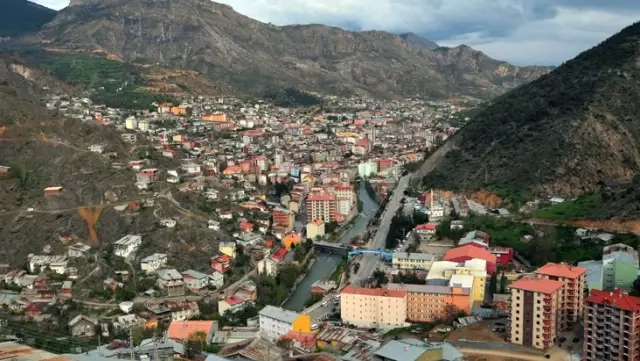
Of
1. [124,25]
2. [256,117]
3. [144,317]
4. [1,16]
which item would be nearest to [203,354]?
[144,317]

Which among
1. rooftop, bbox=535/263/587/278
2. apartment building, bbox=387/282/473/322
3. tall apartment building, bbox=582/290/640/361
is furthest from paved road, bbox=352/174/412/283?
tall apartment building, bbox=582/290/640/361

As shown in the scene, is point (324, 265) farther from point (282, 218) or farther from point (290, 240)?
point (282, 218)

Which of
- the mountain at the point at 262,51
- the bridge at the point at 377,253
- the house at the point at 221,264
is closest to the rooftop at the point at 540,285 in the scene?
the bridge at the point at 377,253

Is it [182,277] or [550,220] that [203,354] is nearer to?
[182,277]

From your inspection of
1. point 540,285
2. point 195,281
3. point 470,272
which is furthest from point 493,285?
point 195,281

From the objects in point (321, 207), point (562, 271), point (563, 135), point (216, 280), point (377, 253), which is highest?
point (563, 135)

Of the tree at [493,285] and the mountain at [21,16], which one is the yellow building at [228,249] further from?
the mountain at [21,16]
